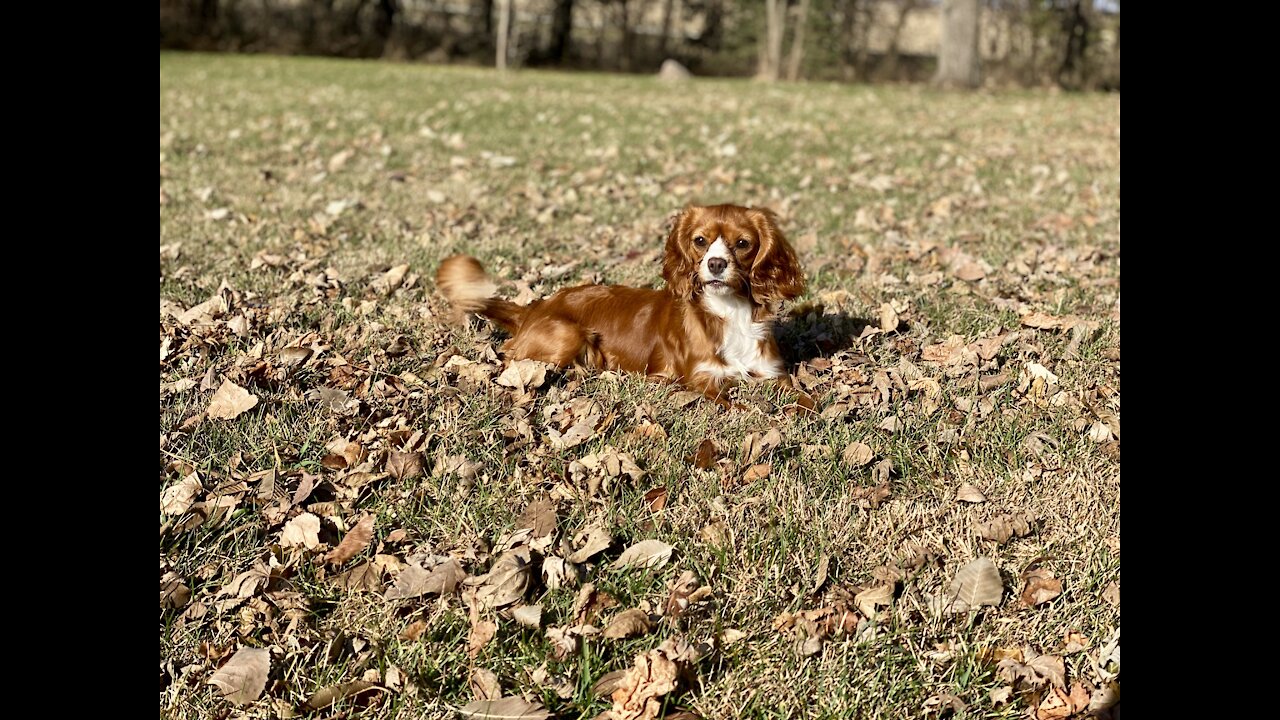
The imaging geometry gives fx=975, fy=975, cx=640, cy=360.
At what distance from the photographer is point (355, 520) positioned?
3.01m

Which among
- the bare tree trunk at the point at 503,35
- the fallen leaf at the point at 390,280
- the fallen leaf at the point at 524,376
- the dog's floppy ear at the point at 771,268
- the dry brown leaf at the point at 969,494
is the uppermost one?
the bare tree trunk at the point at 503,35

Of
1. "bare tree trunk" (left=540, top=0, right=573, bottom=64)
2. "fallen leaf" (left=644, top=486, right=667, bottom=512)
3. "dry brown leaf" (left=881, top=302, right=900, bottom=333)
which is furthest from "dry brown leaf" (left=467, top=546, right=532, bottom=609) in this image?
"bare tree trunk" (left=540, top=0, right=573, bottom=64)

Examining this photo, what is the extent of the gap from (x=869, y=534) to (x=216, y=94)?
17.7 metres

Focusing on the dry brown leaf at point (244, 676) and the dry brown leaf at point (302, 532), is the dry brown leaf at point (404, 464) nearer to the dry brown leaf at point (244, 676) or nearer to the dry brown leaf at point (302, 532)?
the dry brown leaf at point (302, 532)

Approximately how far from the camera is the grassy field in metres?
2.42

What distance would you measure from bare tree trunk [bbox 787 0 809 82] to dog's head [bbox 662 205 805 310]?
34.0m

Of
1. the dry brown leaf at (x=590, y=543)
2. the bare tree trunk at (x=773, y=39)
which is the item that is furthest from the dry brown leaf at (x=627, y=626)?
the bare tree trunk at (x=773, y=39)

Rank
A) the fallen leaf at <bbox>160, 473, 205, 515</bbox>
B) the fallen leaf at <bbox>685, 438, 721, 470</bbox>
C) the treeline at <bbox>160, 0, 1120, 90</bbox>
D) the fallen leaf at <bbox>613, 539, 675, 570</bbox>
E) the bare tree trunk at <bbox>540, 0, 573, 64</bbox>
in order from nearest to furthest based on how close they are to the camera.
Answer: the fallen leaf at <bbox>613, 539, 675, 570</bbox>
the fallen leaf at <bbox>160, 473, 205, 515</bbox>
the fallen leaf at <bbox>685, 438, 721, 470</bbox>
the treeline at <bbox>160, 0, 1120, 90</bbox>
the bare tree trunk at <bbox>540, 0, 573, 64</bbox>

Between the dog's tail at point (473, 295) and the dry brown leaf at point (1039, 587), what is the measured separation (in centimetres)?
260

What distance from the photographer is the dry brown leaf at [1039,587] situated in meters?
Answer: 2.71

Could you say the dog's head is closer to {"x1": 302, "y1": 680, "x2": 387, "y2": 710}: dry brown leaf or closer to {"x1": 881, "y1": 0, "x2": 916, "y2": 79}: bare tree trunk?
{"x1": 302, "y1": 680, "x2": 387, "y2": 710}: dry brown leaf

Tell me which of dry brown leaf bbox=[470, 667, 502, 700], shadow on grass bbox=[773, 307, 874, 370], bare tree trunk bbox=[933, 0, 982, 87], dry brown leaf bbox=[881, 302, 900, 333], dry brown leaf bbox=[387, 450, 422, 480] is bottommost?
dry brown leaf bbox=[470, 667, 502, 700]
